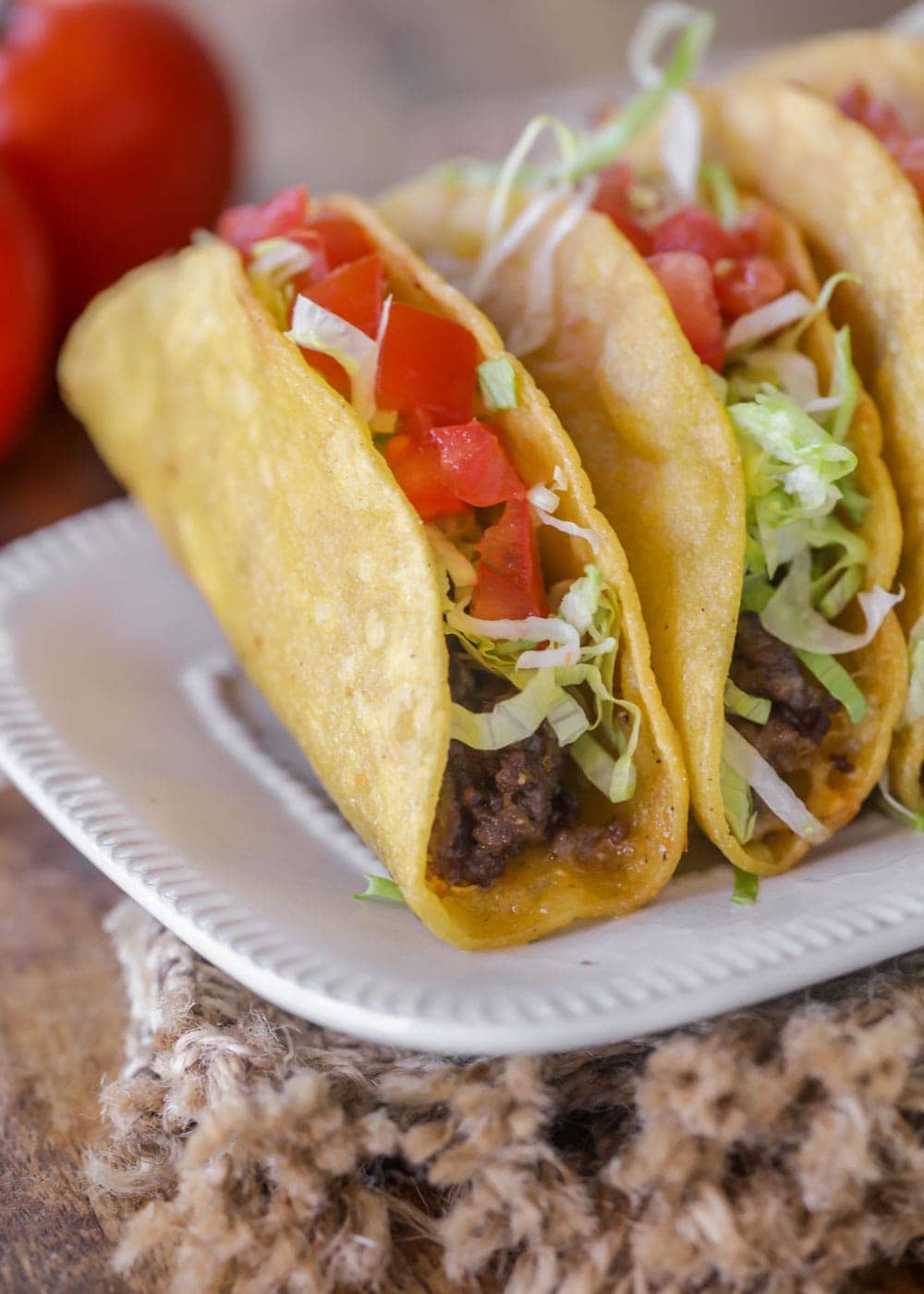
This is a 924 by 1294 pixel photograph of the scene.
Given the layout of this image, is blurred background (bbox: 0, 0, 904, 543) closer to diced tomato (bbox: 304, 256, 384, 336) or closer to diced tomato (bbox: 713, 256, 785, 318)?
diced tomato (bbox: 304, 256, 384, 336)

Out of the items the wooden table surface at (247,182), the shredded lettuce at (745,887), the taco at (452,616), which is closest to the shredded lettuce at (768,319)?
the taco at (452,616)

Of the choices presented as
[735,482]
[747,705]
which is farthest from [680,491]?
[747,705]

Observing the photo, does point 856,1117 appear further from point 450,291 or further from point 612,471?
point 450,291

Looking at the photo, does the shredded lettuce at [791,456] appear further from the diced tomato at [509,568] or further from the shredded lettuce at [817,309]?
the diced tomato at [509,568]

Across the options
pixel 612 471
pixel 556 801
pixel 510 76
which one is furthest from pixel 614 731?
pixel 510 76

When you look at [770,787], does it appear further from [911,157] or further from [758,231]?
[911,157]

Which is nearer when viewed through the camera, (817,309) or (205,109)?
(817,309)

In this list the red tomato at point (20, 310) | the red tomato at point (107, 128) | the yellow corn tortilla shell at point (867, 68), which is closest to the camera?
the yellow corn tortilla shell at point (867, 68)
